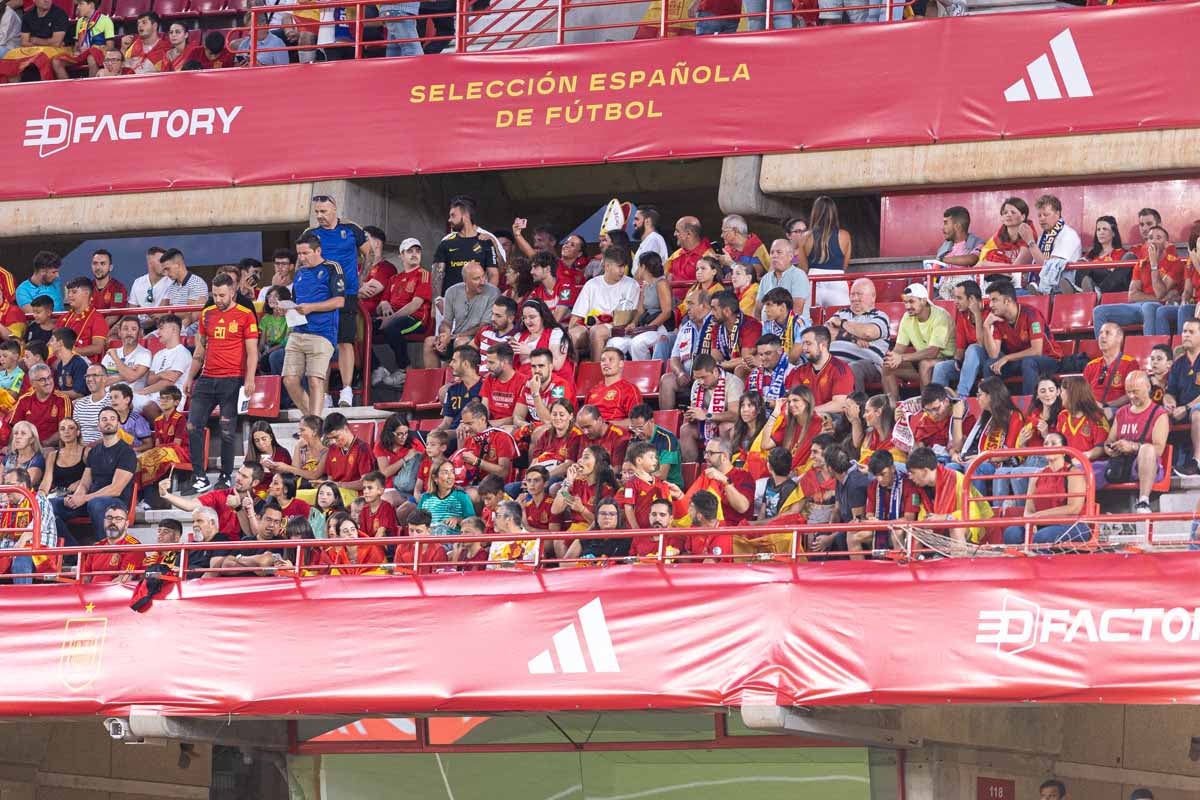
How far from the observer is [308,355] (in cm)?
1666

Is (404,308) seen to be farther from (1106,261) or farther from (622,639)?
(622,639)

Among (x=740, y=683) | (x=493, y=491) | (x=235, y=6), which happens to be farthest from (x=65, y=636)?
(x=235, y=6)

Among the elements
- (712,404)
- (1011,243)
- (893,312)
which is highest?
(1011,243)

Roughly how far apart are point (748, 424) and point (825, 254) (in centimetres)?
269

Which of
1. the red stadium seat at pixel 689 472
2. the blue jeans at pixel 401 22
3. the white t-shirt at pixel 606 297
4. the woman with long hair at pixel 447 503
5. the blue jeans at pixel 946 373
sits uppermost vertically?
the blue jeans at pixel 401 22

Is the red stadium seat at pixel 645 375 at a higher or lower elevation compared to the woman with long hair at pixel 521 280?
lower

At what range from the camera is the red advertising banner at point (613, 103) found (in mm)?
17094

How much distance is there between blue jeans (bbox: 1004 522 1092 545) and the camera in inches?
468

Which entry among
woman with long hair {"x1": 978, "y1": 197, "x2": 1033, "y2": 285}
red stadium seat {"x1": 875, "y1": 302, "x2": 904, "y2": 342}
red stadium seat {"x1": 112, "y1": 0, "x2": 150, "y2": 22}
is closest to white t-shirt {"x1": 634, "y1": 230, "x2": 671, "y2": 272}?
red stadium seat {"x1": 875, "y1": 302, "x2": 904, "y2": 342}

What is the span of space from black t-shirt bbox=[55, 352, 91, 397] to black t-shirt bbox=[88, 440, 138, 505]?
1412mm

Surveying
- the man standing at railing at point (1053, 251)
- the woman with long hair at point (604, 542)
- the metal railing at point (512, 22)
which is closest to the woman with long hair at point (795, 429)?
the woman with long hair at point (604, 542)

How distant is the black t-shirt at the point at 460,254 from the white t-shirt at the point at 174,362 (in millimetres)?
2256

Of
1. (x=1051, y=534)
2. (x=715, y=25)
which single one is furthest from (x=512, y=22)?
(x=1051, y=534)

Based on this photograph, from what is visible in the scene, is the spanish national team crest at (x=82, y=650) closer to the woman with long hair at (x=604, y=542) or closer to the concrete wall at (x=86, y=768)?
the woman with long hair at (x=604, y=542)
